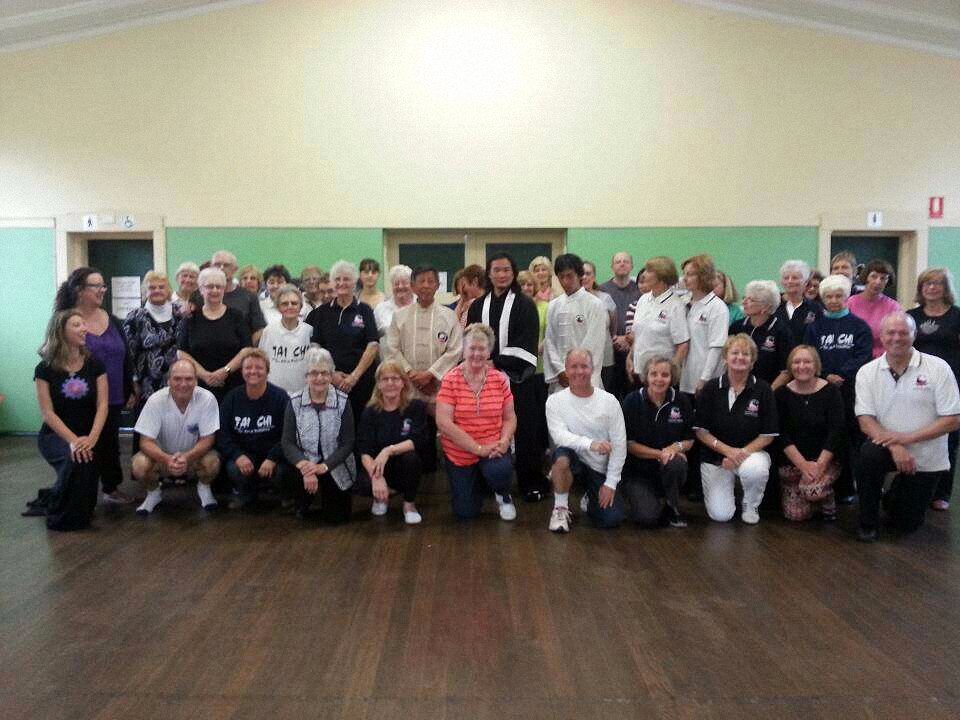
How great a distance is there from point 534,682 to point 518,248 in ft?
17.2

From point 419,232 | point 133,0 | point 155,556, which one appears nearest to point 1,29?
point 133,0

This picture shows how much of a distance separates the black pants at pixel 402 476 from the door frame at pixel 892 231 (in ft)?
15.7

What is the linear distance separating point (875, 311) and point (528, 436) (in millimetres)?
2420

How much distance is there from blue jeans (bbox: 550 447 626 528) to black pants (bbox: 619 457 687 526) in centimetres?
8

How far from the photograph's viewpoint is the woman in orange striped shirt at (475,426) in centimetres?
384

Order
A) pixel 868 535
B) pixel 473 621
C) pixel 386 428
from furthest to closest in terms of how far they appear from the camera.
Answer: pixel 386 428 → pixel 868 535 → pixel 473 621

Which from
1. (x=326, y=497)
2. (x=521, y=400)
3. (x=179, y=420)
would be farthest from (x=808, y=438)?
(x=179, y=420)

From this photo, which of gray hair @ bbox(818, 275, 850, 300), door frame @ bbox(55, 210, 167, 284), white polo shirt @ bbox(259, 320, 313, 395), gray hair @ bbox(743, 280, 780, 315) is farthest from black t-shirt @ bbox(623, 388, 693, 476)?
door frame @ bbox(55, 210, 167, 284)

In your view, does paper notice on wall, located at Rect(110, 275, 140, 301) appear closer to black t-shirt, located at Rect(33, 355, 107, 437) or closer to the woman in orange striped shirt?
black t-shirt, located at Rect(33, 355, 107, 437)

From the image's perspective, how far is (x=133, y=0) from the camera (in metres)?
6.33

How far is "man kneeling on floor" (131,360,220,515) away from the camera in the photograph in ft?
13.0

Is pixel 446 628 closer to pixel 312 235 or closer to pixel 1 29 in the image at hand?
pixel 312 235

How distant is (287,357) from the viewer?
4.43 m

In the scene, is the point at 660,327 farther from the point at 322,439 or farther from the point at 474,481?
the point at 322,439
